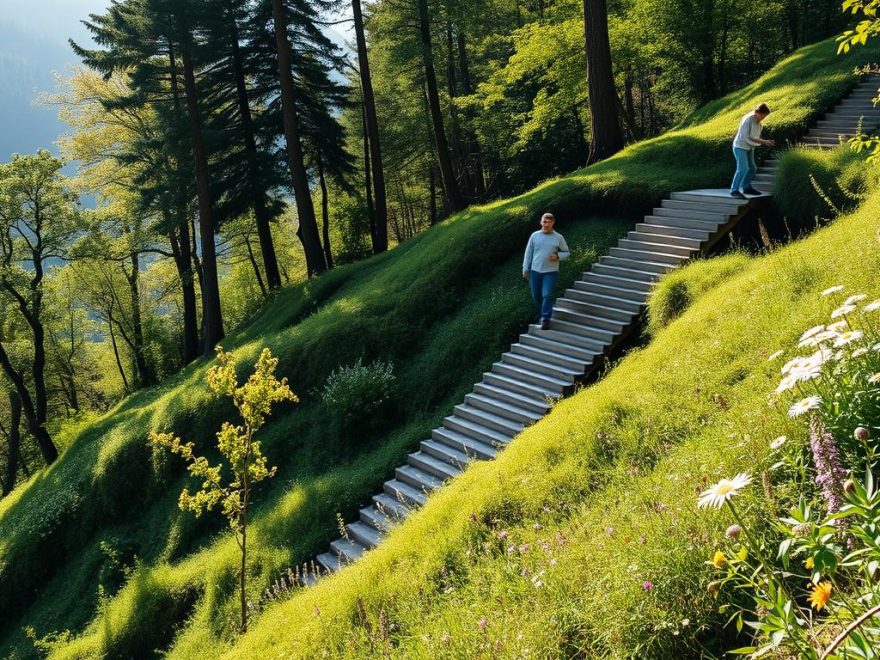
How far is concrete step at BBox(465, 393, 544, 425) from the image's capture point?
879cm

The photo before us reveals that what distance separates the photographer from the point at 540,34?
1847 cm

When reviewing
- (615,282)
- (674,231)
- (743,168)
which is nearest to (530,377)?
(615,282)

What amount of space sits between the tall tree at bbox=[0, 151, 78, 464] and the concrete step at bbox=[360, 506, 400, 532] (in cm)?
1953

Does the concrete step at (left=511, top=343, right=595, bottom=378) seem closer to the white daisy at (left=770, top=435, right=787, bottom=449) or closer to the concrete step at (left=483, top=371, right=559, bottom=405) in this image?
the concrete step at (left=483, top=371, right=559, bottom=405)

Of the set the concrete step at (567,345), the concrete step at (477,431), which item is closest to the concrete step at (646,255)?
the concrete step at (567,345)

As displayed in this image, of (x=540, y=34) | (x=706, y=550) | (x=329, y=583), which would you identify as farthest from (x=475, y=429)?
Result: (x=540, y=34)

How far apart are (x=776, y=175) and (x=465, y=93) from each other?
18600 millimetres

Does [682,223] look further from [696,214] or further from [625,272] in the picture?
[625,272]

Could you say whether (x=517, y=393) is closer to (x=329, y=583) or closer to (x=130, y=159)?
(x=329, y=583)

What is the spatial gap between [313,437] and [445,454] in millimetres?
3680

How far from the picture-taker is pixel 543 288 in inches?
387

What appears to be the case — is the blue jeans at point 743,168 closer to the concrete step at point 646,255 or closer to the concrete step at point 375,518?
the concrete step at point 646,255

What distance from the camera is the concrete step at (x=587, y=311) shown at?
9539 mm

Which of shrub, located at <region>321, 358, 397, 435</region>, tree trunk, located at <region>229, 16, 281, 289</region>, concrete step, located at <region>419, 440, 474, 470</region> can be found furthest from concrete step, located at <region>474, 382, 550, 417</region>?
tree trunk, located at <region>229, 16, 281, 289</region>
